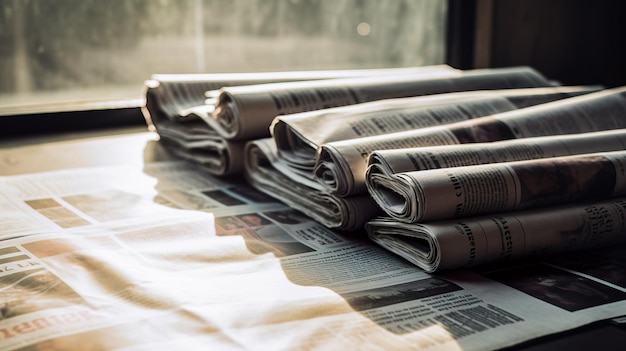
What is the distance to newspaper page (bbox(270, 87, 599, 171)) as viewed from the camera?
0.92m

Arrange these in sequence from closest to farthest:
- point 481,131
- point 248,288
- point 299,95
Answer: point 248,288, point 481,131, point 299,95

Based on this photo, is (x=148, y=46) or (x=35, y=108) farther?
(x=148, y=46)

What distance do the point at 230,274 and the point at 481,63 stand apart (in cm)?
138

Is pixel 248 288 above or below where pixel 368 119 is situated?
below

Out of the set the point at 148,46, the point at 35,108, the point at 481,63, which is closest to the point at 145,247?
the point at 35,108

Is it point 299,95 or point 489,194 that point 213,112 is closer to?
point 299,95

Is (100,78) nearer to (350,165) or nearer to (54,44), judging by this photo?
(54,44)

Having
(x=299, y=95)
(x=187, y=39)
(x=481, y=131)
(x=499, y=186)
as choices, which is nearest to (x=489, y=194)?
(x=499, y=186)

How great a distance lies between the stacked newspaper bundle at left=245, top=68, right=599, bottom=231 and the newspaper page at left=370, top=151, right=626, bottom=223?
5 cm

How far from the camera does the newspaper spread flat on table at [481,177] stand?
28.9 inches

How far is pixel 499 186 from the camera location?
757 millimetres

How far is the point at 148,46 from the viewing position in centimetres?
167

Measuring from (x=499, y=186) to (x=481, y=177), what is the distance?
20 millimetres

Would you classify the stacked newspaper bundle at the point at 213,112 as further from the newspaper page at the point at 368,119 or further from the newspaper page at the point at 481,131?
the newspaper page at the point at 481,131
